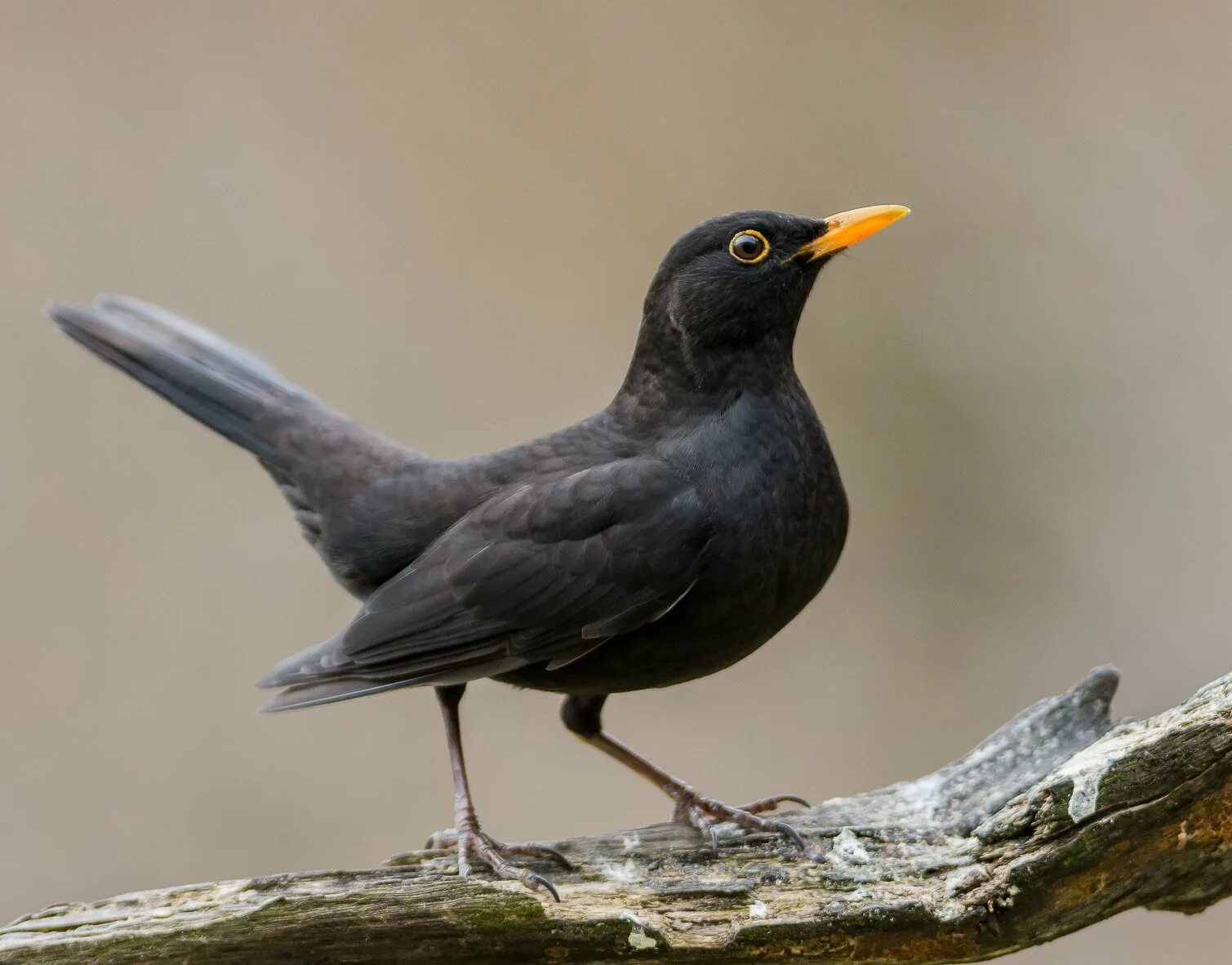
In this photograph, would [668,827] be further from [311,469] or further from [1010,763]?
[311,469]

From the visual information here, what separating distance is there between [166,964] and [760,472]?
7.17 feet

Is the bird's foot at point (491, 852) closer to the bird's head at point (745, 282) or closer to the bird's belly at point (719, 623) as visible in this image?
the bird's belly at point (719, 623)

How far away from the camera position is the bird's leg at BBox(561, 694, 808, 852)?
414 centimetres

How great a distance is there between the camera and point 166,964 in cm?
353

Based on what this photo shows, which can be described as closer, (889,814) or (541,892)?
(541,892)

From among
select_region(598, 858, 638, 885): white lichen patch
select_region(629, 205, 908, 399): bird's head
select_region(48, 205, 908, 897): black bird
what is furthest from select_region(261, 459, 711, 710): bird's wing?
select_region(598, 858, 638, 885): white lichen patch

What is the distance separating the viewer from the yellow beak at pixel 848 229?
A: 4152 mm

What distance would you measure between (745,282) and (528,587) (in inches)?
47.1

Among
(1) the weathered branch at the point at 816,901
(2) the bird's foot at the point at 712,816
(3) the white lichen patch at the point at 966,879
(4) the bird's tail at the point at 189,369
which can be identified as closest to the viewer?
(1) the weathered branch at the point at 816,901

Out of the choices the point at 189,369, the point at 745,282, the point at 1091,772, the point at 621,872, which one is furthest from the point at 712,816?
the point at 189,369

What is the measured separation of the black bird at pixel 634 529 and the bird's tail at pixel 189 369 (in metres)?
0.49

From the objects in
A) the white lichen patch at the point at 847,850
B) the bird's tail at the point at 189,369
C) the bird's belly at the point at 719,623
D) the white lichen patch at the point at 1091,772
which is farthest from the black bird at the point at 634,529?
the white lichen patch at the point at 1091,772

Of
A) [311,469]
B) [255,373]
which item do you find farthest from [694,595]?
[255,373]

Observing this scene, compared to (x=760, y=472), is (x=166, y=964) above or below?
below
